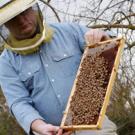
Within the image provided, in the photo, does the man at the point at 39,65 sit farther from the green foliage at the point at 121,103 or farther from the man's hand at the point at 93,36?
the green foliage at the point at 121,103

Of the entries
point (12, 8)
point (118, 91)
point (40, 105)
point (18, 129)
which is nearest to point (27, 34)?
point (12, 8)

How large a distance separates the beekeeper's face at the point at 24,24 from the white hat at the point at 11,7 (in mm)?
68

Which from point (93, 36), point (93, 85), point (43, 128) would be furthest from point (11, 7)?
point (43, 128)

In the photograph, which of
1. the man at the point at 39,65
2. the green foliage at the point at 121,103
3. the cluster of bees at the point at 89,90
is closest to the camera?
the cluster of bees at the point at 89,90

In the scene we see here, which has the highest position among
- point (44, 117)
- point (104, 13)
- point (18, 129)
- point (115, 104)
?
point (44, 117)

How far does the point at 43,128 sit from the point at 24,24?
825 millimetres

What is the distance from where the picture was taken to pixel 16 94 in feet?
14.7

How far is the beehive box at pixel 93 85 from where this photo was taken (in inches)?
158

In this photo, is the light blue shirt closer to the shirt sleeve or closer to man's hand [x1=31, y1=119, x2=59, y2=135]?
the shirt sleeve

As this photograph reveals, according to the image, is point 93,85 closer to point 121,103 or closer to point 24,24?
point 24,24

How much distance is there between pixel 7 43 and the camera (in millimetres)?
4531

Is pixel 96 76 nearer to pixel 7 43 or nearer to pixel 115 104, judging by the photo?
pixel 7 43

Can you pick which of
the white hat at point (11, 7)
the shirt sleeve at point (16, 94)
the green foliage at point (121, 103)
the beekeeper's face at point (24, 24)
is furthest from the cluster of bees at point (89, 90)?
the green foliage at point (121, 103)

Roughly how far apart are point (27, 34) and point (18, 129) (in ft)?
19.8
